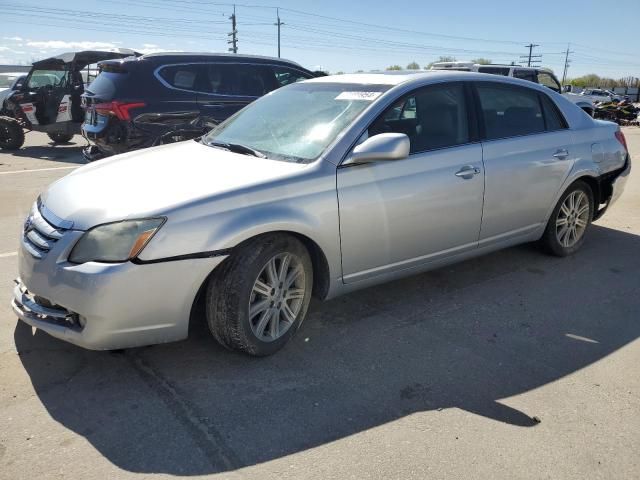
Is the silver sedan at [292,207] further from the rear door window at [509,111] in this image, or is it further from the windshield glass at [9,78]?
the windshield glass at [9,78]

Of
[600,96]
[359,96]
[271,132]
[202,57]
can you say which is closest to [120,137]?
[202,57]

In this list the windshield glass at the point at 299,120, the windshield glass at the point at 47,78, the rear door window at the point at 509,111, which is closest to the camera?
the windshield glass at the point at 299,120

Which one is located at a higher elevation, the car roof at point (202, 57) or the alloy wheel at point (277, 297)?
the car roof at point (202, 57)

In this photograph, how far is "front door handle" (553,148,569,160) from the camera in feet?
15.2

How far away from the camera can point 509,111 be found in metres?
4.45

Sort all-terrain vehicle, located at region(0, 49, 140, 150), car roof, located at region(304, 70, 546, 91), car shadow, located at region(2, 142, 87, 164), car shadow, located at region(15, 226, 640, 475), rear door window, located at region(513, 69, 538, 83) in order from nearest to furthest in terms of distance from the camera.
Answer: car shadow, located at region(15, 226, 640, 475), car roof, located at region(304, 70, 546, 91), car shadow, located at region(2, 142, 87, 164), all-terrain vehicle, located at region(0, 49, 140, 150), rear door window, located at region(513, 69, 538, 83)

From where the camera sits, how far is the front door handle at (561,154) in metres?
4.63

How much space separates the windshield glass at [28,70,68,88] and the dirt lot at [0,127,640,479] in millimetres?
9610

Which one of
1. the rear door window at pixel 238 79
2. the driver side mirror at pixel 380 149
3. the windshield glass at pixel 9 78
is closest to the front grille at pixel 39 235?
the driver side mirror at pixel 380 149

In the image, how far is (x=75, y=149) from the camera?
42.5 ft

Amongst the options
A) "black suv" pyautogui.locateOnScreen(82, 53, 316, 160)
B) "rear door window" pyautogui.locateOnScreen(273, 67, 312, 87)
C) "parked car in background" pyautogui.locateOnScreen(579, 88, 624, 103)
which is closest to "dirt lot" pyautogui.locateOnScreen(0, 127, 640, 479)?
"black suv" pyautogui.locateOnScreen(82, 53, 316, 160)

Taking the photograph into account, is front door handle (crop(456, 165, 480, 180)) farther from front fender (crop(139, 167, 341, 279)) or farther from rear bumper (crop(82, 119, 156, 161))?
rear bumper (crop(82, 119, 156, 161))

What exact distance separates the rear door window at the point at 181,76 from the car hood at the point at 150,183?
4.28 m

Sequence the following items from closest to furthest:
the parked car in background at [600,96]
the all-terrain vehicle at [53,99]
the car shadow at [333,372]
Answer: the car shadow at [333,372] < the all-terrain vehicle at [53,99] < the parked car in background at [600,96]
